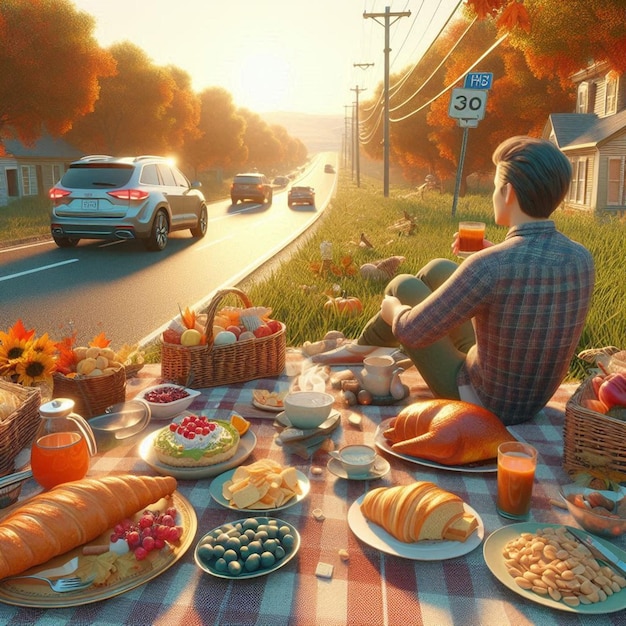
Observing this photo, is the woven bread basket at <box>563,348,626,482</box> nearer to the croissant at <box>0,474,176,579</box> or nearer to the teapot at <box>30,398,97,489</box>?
the croissant at <box>0,474,176,579</box>

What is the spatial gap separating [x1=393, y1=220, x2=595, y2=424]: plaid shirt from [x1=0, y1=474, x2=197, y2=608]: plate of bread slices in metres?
1.66

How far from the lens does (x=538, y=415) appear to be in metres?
4.25

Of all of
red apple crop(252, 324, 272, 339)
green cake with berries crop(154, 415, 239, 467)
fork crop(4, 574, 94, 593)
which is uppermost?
red apple crop(252, 324, 272, 339)

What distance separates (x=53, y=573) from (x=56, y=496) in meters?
0.28

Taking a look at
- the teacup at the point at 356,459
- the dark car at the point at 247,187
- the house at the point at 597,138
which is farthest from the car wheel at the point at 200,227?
the house at the point at 597,138

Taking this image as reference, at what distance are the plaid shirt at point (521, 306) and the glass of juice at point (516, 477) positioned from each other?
73 centimetres

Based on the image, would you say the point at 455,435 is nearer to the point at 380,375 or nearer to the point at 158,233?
the point at 380,375

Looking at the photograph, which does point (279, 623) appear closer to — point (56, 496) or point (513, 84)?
point (56, 496)

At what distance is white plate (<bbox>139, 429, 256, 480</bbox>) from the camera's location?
3252 mm

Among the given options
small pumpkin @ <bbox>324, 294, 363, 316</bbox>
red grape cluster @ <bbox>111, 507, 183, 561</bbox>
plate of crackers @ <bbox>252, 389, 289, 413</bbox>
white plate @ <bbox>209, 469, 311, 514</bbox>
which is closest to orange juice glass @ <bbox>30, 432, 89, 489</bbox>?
red grape cluster @ <bbox>111, 507, 183, 561</bbox>

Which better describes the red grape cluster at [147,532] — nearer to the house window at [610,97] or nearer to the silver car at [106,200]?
the silver car at [106,200]

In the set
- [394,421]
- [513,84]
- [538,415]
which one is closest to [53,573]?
[394,421]

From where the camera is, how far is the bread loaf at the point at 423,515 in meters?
2.62

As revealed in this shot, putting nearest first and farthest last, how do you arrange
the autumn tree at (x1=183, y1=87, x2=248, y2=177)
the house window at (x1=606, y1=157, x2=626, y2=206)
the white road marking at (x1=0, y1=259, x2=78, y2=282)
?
the white road marking at (x1=0, y1=259, x2=78, y2=282) → the house window at (x1=606, y1=157, x2=626, y2=206) → the autumn tree at (x1=183, y1=87, x2=248, y2=177)
